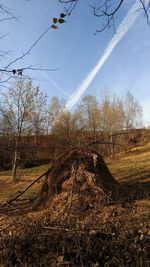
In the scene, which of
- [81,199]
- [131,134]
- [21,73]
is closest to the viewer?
[21,73]

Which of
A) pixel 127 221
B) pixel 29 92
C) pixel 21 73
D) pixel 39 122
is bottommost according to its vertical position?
pixel 127 221

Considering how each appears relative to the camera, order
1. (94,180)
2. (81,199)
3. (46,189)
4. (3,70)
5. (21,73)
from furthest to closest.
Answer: (46,189) → (94,180) → (81,199) → (3,70) → (21,73)

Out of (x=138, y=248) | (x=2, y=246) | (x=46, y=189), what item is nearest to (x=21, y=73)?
(x=2, y=246)

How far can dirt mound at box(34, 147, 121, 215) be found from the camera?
8.05m

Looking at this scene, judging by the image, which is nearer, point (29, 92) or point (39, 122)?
point (39, 122)

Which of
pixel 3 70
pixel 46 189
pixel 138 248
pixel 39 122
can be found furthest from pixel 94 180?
pixel 3 70

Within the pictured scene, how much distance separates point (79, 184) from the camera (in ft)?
27.9

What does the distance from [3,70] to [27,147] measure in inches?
27.9

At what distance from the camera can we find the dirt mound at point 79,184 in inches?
317

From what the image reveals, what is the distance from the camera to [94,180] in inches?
335

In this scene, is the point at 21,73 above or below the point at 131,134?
above

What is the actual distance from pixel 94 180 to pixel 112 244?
4.69 metres

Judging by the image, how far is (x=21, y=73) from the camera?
248cm

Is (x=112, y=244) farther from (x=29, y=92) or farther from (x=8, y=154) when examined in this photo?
(x=29, y=92)
